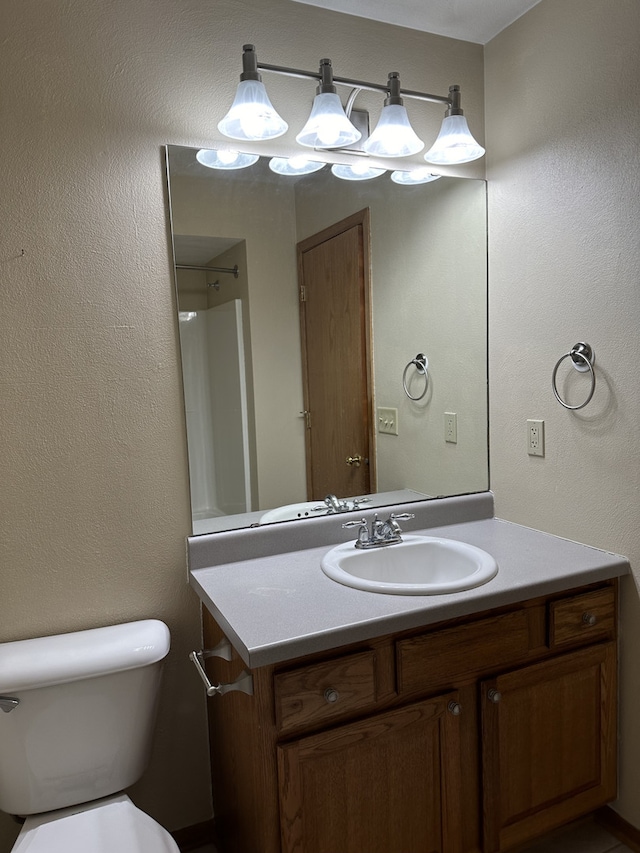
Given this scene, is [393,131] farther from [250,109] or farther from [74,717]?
[74,717]

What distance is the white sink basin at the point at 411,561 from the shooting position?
1635 mm

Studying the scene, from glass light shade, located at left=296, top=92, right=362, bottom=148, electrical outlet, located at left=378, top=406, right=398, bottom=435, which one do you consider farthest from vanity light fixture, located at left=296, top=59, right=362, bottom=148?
electrical outlet, located at left=378, top=406, right=398, bottom=435

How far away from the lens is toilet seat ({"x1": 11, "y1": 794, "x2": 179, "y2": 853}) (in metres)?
1.23

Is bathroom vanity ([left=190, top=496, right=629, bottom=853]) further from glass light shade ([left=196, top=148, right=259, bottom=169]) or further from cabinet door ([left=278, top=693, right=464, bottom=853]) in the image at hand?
glass light shade ([left=196, top=148, right=259, bottom=169])

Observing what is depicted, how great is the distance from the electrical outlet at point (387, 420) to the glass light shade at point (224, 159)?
81cm

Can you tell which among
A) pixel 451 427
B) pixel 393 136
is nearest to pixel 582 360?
pixel 451 427

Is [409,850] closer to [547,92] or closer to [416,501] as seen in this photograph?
[416,501]

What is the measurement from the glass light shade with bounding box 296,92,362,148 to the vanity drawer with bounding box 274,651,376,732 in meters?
1.31

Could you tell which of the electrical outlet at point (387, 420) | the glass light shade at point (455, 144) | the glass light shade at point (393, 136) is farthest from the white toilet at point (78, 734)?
the glass light shade at point (455, 144)

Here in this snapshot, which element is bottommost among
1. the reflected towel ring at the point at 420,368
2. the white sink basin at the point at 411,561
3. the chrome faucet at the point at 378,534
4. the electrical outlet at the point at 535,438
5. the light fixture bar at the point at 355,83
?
the white sink basin at the point at 411,561

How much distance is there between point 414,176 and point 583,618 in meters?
1.38

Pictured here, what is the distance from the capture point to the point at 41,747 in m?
1.37

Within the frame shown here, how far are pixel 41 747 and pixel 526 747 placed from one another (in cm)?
116

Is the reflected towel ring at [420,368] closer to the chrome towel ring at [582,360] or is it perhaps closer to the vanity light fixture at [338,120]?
the chrome towel ring at [582,360]
